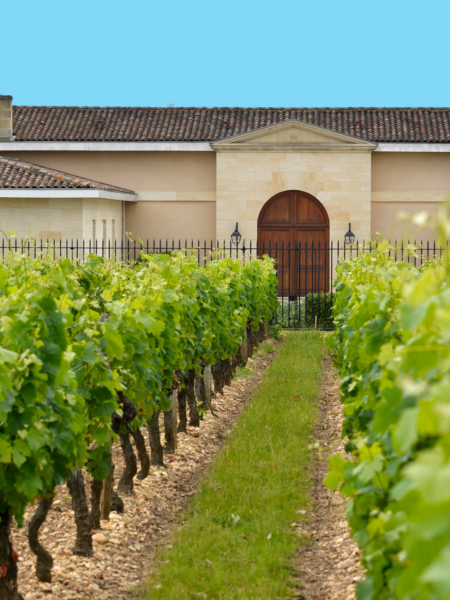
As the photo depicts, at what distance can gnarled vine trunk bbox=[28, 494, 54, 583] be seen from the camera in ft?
14.6

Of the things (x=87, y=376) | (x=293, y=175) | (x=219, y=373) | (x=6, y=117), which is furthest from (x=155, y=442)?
(x=6, y=117)

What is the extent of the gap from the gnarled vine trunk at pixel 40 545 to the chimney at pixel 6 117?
25587 millimetres

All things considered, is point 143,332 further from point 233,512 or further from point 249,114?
point 249,114

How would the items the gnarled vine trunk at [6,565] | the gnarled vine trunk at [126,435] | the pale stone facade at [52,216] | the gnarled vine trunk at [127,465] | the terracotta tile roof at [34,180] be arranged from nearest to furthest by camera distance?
1. the gnarled vine trunk at [6,565]
2. the gnarled vine trunk at [126,435]
3. the gnarled vine trunk at [127,465]
4. the terracotta tile roof at [34,180]
5. the pale stone facade at [52,216]

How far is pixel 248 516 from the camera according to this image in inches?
229

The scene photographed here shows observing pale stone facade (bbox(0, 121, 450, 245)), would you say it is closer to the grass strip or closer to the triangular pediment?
the triangular pediment

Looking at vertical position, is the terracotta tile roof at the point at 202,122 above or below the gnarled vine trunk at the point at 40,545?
above

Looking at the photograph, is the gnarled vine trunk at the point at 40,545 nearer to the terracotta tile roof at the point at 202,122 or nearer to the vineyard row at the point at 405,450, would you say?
the vineyard row at the point at 405,450

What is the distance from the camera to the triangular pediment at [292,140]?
2689 centimetres

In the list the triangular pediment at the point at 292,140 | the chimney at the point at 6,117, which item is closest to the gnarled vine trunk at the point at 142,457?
the triangular pediment at the point at 292,140

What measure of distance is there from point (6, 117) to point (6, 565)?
26712mm

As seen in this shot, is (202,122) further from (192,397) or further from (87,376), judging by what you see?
(87,376)

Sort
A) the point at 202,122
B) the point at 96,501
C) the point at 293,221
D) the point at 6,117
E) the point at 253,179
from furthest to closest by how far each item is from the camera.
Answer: the point at 202,122, the point at 6,117, the point at 293,221, the point at 253,179, the point at 96,501

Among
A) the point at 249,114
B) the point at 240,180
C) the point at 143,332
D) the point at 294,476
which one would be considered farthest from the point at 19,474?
the point at 249,114
